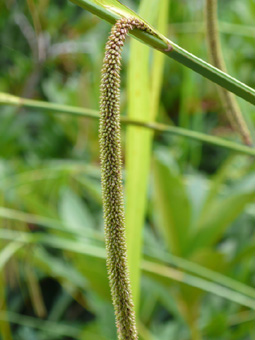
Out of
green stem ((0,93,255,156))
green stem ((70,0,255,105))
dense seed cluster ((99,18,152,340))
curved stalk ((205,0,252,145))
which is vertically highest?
curved stalk ((205,0,252,145))

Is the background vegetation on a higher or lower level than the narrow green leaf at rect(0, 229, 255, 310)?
higher

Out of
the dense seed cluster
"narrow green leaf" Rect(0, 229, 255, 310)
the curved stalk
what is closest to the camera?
the dense seed cluster

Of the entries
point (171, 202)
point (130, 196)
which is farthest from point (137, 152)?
point (171, 202)

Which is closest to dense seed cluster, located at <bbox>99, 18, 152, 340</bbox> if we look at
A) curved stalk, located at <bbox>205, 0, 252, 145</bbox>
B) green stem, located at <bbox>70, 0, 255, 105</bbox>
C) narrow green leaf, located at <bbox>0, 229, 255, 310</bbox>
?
green stem, located at <bbox>70, 0, 255, 105</bbox>

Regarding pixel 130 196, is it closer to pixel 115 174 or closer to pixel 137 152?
pixel 137 152

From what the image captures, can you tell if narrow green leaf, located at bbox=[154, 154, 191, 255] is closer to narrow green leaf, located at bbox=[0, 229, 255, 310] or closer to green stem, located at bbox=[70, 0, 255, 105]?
narrow green leaf, located at bbox=[0, 229, 255, 310]
